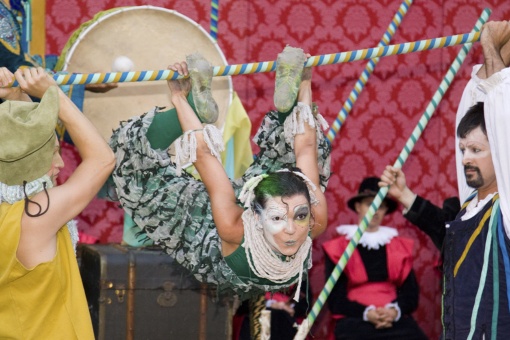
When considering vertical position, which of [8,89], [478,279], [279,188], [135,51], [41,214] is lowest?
[478,279]

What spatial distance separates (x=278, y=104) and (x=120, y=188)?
66 cm

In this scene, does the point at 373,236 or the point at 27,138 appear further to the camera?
the point at 373,236

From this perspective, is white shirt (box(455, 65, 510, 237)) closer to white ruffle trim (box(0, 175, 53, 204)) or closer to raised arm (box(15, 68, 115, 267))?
raised arm (box(15, 68, 115, 267))

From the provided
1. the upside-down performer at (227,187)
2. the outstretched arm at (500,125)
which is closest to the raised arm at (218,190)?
the upside-down performer at (227,187)

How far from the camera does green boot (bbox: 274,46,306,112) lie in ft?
11.8

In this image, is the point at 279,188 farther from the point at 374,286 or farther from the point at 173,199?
the point at 374,286

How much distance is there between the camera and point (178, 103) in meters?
3.65

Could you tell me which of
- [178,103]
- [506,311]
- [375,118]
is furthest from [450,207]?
[375,118]

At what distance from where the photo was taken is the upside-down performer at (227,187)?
11.5 ft

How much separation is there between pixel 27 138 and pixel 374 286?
283cm

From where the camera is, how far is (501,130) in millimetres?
3512

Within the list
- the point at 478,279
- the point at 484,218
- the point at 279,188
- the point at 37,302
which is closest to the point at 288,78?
the point at 279,188

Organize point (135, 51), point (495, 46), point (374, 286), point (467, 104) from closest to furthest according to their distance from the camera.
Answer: point (495, 46) < point (467, 104) < point (135, 51) < point (374, 286)

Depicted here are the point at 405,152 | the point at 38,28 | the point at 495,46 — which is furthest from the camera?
the point at 38,28
